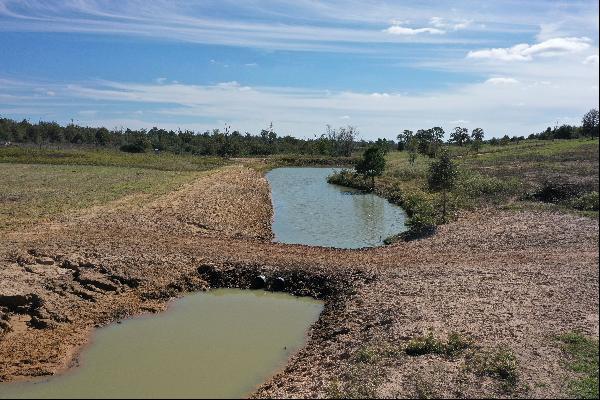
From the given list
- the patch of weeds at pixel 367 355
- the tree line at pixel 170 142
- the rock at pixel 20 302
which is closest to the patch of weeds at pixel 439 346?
the patch of weeds at pixel 367 355

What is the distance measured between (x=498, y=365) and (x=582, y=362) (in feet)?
4.99

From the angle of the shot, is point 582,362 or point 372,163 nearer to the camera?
point 582,362

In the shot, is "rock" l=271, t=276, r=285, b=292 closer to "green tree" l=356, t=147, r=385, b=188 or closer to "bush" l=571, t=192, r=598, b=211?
"bush" l=571, t=192, r=598, b=211

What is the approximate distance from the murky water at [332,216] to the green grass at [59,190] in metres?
8.91

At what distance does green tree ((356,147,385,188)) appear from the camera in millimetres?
42500

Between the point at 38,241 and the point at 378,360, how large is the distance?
1410cm

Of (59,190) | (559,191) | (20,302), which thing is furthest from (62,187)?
(559,191)

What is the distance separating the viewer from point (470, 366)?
363 inches

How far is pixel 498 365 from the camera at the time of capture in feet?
29.7

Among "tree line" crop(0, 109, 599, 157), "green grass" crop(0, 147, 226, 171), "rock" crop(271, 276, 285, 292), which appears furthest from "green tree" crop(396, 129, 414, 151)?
"rock" crop(271, 276, 285, 292)

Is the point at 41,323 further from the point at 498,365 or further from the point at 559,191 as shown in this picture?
the point at 559,191

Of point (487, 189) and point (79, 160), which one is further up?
point (79, 160)

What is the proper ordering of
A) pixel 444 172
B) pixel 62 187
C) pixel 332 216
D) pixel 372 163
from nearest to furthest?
pixel 444 172
pixel 332 216
pixel 62 187
pixel 372 163

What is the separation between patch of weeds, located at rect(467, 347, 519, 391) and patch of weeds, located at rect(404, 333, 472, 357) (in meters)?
0.37
